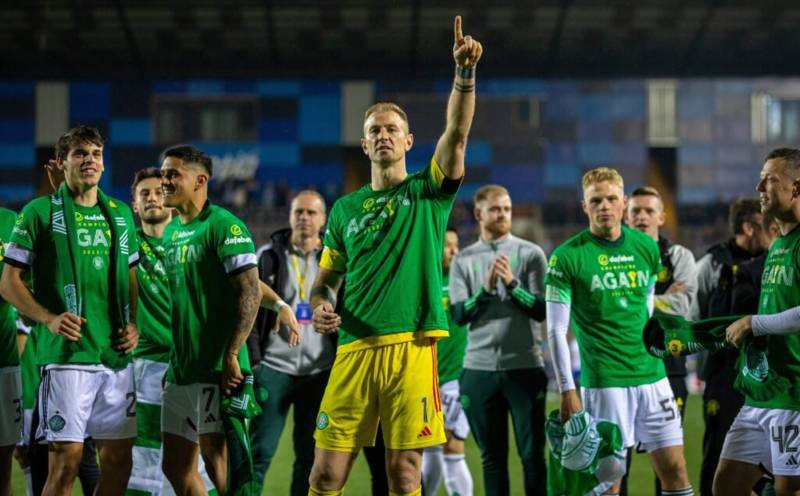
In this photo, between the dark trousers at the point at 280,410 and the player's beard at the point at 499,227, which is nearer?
the dark trousers at the point at 280,410

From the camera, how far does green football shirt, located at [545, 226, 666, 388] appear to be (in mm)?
5145

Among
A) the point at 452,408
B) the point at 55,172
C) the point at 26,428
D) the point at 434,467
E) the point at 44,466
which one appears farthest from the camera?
the point at 452,408

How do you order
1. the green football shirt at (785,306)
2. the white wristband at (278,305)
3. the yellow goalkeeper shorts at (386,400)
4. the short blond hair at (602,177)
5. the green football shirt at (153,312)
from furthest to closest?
the green football shirt at (153,312) < the short blond hair at (602,177) < the white wristband at (278,305) < the green football shirt at (785,306) < the yellow goalkeeper shorts at (386,400)


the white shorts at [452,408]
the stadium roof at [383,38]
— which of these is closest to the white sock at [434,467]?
the white shorts at [452,408]

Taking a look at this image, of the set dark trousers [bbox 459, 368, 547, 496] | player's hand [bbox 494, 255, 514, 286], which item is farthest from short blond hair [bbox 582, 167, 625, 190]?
dark trousers [bbox 459, 368, 547, 496]

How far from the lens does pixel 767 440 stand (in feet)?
14.0

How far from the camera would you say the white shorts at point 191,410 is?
4555 millimetres

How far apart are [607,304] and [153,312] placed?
2.54 m

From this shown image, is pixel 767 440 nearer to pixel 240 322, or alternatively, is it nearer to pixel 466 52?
pixel 466 52

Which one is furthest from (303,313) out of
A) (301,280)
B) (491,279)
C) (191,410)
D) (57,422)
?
(57,422)

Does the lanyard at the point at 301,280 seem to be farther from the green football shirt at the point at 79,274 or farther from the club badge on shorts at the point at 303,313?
the green football shirt at the point at 79,274

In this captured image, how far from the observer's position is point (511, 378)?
583cm

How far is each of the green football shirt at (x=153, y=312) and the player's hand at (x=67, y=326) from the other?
2.81 ft

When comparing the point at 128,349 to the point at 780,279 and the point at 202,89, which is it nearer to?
the point at 780,279
